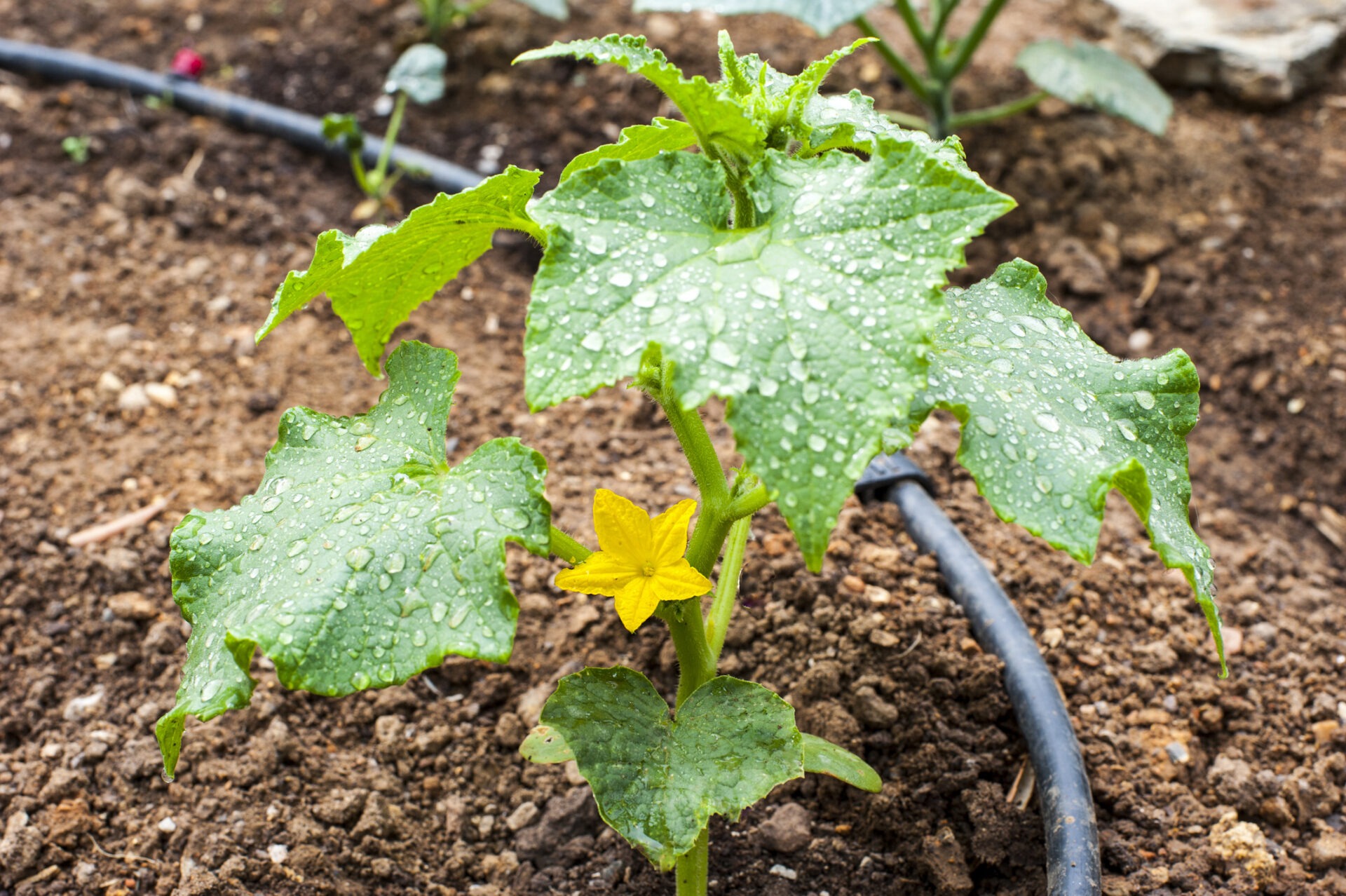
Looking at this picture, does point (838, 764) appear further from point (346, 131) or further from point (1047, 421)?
point (346, 131)

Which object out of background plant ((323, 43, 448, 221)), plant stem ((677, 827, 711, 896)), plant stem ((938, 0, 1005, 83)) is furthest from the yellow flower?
plant stem ((938, 0, 1005, 83))

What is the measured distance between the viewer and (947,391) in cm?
123

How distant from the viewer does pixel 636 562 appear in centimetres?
138

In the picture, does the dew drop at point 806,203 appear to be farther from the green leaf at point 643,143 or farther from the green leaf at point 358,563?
the green leaf at point 358,563

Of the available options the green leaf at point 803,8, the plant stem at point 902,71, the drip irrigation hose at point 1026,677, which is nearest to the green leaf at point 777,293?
the drip irrigation hose at point 1026,677

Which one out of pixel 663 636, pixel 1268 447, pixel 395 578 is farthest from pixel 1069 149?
pixel 395 578

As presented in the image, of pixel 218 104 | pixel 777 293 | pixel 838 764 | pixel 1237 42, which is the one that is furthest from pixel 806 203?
pixel 1237 42

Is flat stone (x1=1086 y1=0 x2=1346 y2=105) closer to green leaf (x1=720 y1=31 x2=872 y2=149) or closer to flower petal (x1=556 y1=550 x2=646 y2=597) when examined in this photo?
green leaf (x1=720 y1=31 x2=872 y2=149)

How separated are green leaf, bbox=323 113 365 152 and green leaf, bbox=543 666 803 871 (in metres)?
2.27

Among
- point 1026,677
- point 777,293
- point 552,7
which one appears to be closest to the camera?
point 777,293

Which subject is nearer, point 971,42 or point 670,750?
point 670,750

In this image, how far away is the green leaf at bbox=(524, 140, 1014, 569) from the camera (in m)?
1.02

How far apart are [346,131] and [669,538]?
232 centimetres

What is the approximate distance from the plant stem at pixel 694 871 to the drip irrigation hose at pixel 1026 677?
546 millimetres
